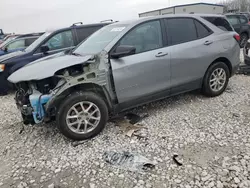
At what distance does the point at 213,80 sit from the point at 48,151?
334cm

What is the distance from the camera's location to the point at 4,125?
3992 mm

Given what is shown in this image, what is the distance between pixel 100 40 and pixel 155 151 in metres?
2.08

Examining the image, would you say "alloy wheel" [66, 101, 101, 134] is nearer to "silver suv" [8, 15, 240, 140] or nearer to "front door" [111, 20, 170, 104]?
"silver suv" [8, 15, 240, 140]

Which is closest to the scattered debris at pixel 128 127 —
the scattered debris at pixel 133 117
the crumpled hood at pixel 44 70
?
the scattered debris at pixel 133 117

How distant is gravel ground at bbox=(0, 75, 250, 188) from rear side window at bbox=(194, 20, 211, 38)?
1.31m

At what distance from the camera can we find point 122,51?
3133 mm

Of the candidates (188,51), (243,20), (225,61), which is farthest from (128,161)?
(243,20)

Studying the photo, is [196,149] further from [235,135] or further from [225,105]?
[225,105]

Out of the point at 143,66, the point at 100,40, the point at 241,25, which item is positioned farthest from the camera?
the point at 241,25

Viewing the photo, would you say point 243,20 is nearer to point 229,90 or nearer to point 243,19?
point 243,19

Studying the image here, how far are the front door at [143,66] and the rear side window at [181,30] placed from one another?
0.71 feet

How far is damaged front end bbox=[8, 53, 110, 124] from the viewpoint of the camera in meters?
2.97

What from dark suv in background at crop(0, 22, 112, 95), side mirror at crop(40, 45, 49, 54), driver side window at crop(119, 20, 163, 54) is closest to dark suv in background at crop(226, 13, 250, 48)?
dark suv in background at crop(0, 22, 112, 95)

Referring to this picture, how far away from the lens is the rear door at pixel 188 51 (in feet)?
12.3
